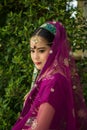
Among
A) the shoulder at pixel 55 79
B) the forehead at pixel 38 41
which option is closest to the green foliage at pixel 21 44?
the forehead at pixel 38 41

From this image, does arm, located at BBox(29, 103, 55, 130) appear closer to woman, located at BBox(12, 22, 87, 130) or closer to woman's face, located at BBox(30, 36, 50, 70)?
woman, located at BBox(12, 22, 87, 130)

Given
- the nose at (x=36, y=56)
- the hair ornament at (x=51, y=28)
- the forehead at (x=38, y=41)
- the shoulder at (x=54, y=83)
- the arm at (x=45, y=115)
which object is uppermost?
the hair ornament at (x=51, y=28)

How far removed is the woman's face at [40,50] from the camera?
Result: 2631 mm

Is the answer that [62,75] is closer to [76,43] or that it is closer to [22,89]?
[22,89]

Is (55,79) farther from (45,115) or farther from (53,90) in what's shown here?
(45,115)

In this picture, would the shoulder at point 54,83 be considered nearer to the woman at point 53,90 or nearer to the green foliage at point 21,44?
the woman at point 53,90

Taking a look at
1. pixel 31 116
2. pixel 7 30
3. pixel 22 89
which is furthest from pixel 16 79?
pixel 31 116

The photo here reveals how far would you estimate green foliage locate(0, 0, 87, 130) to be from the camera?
154 inches

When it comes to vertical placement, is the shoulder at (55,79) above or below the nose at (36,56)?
below

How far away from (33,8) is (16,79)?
81cm

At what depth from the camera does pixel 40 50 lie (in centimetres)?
264

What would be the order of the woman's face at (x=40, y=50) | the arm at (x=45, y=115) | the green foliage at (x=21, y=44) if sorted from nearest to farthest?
the arm at (x=45, y=115)
the woman's face at (x=40, y=50)
the green foliage at (x=21, y=44)

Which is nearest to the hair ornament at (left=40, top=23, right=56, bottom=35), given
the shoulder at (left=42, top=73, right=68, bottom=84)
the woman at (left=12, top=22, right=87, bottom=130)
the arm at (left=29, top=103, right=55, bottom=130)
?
the woman at (left=12, top=22, right=87, bottom=130)

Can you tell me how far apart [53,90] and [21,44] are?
5.68 ft
